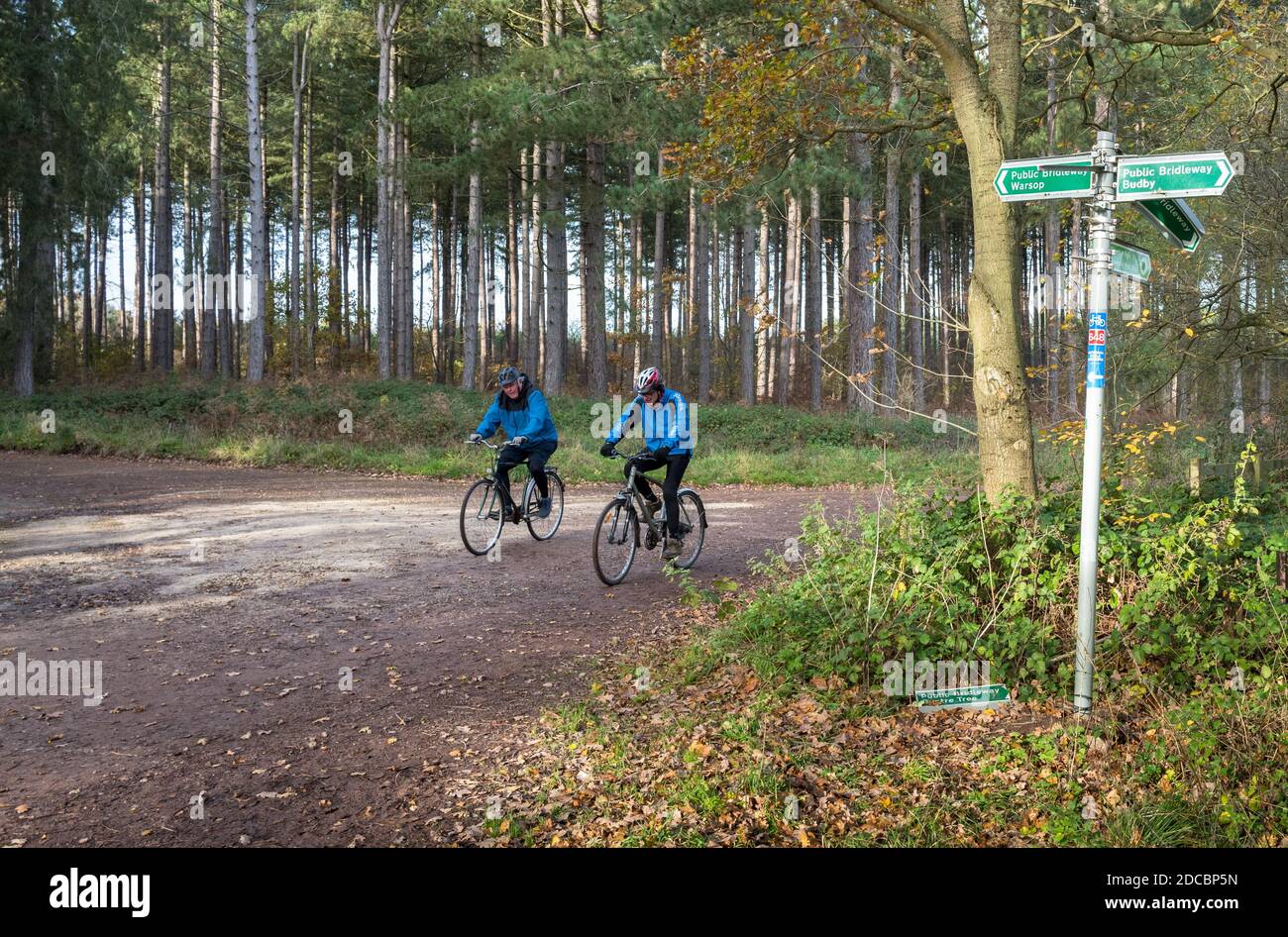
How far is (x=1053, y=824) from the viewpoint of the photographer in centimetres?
420

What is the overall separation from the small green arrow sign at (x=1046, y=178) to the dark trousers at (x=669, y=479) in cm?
493

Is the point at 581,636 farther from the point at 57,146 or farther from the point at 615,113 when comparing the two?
the point at 57,146

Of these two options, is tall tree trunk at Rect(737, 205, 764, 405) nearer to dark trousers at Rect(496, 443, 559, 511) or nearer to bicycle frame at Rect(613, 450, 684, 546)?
dark trousers at Rect(496, 443, 559, 511)

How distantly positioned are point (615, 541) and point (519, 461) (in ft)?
7.07

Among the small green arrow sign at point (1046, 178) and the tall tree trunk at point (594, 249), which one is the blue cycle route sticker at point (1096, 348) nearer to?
the small green arrow sign at point (1046, 178)

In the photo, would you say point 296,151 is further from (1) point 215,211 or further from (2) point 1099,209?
(2) point 1099,209

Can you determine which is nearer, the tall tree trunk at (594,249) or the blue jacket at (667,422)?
the blue jacket at (667,422)

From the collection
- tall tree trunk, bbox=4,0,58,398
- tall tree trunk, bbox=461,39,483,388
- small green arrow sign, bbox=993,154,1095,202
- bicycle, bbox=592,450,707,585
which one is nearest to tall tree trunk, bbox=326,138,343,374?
tall tree trunk, bbox=461,39,483,388

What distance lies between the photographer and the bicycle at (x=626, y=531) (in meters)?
9.27

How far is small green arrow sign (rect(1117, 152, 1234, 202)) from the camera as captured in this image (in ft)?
15.1

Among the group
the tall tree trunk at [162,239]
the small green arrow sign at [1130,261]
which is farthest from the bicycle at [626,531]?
the tall tree trunk at [162,239]
